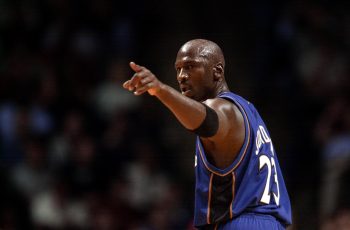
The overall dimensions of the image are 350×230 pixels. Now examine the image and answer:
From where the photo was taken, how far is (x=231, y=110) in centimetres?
419

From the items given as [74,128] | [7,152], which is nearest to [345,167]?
[74,128]

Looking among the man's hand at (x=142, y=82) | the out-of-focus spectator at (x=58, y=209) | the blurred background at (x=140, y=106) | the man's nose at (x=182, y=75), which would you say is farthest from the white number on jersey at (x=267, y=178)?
the out-of-focus spectator at (x=58, y=209)

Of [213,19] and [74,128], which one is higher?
[213,19]

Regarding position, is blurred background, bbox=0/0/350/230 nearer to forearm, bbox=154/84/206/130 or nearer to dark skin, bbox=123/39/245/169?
dark skin, bbox=123/39/245/169

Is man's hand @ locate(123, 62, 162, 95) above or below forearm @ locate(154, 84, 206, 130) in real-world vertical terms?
above

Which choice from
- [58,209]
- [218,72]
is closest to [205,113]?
[218,72]

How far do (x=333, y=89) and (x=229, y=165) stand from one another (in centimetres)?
469

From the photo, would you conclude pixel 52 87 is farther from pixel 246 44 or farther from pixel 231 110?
pixel 231 110

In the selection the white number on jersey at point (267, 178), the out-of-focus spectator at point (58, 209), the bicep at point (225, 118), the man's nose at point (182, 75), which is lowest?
the out-of-focus spectator at point (58, 209)

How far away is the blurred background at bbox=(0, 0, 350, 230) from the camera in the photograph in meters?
8.20

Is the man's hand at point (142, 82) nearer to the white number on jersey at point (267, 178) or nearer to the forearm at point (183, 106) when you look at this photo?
the forearm at point (183, 106)

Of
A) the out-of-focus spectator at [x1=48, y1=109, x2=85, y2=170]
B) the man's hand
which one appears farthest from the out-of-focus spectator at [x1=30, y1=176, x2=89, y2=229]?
the man's hand

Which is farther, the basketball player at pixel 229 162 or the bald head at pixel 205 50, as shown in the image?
the bald head at pixel 205 50

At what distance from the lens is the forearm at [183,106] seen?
12.3 feet
